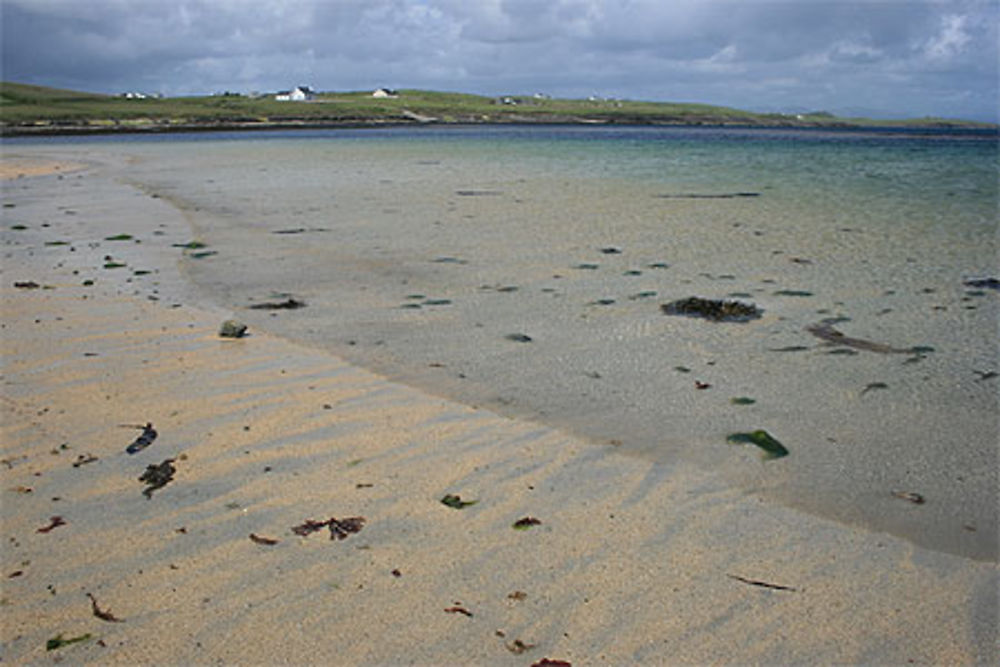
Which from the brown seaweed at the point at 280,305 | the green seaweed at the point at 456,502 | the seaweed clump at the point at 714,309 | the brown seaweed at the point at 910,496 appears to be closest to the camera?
the green seaweed at the point at 456,502

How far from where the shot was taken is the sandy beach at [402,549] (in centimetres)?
285

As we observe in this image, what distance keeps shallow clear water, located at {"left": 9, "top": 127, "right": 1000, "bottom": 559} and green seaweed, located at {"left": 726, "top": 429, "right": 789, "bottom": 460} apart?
0.09 metres

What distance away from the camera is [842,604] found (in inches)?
121

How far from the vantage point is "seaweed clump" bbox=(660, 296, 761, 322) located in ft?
24.2

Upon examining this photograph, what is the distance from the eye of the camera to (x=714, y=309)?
7535 mm

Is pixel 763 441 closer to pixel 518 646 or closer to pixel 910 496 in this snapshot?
pixel 910 496

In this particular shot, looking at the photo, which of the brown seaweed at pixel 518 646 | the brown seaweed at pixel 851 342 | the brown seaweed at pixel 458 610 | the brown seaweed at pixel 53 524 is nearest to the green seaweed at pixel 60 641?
the brown seaweed at pixel 53 524

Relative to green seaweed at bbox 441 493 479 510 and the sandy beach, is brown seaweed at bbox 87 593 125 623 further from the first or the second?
green seaweed at bbox 441 493 479 510

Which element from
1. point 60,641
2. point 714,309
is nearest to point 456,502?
point 60,641

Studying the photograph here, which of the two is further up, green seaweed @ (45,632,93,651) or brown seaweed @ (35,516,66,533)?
brown seaweed @ (35,516,66,533)

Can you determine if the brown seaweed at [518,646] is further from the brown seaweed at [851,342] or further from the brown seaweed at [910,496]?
the brown seaweed at [851,342]

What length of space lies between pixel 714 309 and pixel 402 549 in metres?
5.03

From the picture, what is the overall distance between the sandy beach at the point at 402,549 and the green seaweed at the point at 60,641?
0.01m

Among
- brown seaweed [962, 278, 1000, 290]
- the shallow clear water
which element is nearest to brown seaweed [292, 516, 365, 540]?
the shallow clear water
